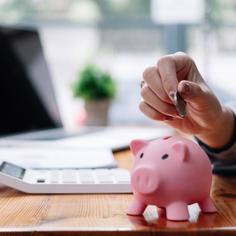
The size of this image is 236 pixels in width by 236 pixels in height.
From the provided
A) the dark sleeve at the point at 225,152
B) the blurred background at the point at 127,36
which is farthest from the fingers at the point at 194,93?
the blurred background at the point at 127,36

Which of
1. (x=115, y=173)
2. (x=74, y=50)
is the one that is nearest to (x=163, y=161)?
(x=115, y=173)

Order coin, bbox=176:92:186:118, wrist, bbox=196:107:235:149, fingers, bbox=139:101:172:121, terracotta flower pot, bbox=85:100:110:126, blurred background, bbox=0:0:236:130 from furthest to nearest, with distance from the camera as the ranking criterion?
blurred background, bbox=0:0:236:130 → terracotta flower pot, bbox=85:100:110:126 → wrist, bbox=196:107:235:149 → fingers, bbox=139:101:172:121 → coin, bbox=176:92:186:118

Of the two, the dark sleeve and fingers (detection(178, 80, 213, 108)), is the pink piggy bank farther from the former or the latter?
the dark sleeve

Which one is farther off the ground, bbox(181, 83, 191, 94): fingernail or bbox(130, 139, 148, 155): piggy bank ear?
bbox(181, 83, 191, 94): fingernail

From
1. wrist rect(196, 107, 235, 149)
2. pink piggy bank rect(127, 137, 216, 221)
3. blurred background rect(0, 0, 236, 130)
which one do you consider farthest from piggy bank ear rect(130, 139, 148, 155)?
blurred background rect(0, 0, 236, 130)

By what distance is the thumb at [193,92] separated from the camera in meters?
0.61

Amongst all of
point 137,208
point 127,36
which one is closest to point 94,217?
point 137,208

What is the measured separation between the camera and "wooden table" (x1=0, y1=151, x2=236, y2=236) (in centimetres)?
51

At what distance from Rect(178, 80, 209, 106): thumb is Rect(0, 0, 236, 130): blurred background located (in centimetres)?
138

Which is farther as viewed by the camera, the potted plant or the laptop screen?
the potted plant

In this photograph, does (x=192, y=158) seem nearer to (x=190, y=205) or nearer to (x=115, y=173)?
(x=190, y=205)

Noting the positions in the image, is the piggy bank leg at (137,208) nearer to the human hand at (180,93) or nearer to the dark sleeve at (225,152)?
the human hand at (180,93)

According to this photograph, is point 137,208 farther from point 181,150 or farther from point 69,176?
point 69,176

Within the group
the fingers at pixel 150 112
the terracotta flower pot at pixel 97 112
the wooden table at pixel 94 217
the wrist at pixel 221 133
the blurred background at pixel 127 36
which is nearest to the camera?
the wooden table at pixel 94 217
